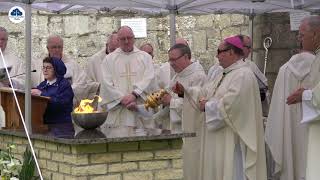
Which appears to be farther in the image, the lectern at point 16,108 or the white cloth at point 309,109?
the lectern at point 16,108

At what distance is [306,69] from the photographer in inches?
320

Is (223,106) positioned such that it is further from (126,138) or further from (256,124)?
(126,138)

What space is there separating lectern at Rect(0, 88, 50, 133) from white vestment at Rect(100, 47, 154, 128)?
4.43 ft

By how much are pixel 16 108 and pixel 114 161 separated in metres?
1.65

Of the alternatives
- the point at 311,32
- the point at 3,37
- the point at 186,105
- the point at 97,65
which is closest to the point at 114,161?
the point at 186,105

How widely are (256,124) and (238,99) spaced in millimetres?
302

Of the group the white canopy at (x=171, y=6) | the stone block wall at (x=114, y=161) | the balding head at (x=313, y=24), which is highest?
the white canopy at (x=171, y=6)

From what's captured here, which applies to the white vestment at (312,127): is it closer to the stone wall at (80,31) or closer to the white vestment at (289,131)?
the white vestment at (289,131)

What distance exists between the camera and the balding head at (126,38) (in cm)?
877

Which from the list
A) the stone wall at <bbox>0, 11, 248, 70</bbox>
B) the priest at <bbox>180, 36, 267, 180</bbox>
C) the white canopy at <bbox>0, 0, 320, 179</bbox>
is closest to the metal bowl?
the white canopy at <bbox>0, 0, 320, 179</bbox>

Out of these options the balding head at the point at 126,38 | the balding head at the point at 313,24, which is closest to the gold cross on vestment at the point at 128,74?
the balding head at the point at 126,38

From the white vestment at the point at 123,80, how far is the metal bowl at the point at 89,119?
228 cm

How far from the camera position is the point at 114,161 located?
6176mm

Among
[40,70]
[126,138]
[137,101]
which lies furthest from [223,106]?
[40,70]
